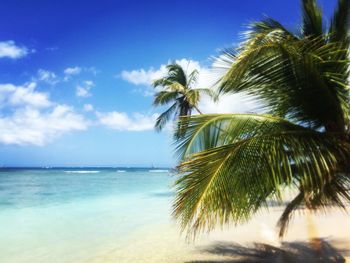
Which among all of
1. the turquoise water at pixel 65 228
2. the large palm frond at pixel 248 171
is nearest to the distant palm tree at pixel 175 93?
the turquoise water at pixel 65 228

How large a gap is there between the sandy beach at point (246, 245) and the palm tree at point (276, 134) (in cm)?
242

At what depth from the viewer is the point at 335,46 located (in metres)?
3.81

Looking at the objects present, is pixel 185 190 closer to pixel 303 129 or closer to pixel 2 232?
pixel 303 129

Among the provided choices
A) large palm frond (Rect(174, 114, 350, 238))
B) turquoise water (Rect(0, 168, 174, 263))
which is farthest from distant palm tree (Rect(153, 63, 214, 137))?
large palm frond (Rect(174, 114, 350, 238))

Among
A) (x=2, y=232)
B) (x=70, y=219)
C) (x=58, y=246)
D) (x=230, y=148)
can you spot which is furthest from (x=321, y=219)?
(x=2, y=232)

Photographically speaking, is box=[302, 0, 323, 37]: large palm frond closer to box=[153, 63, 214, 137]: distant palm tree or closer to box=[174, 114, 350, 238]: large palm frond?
box=[174, 114, 350, 238]: large palm frond

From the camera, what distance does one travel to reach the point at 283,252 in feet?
20.9

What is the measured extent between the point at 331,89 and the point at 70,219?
1031 centimetres

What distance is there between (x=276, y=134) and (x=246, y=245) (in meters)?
4.29

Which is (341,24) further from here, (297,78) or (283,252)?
(283,252)

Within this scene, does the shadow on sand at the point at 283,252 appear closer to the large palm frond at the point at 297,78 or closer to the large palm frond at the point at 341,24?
the large palm frond at the point at 297,78

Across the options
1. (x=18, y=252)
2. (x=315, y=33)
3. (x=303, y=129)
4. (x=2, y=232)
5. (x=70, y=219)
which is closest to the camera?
(x=303, y=129)

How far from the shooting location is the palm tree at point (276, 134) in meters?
3.30

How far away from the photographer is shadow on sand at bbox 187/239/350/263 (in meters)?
5.89
